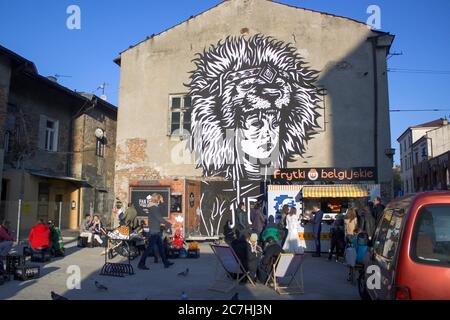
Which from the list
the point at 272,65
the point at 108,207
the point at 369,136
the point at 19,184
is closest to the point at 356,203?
the point at 369,136

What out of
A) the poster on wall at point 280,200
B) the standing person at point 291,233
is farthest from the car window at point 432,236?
the poster on wall at point 280,200

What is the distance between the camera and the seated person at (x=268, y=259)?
834 cm

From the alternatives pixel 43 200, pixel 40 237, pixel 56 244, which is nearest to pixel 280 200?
pixel 56 244

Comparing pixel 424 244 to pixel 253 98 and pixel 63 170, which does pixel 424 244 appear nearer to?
pixel 253 98

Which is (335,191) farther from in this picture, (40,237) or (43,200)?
(43,200)

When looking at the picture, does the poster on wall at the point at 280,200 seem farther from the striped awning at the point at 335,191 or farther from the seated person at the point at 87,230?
the seated person at the point at 87,230

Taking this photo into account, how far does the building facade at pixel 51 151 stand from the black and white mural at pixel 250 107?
7.29 m

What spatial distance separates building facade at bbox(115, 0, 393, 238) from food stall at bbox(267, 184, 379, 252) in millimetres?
1749

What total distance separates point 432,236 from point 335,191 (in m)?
10.3

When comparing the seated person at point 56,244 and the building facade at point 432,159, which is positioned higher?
the building facade at point 432,159

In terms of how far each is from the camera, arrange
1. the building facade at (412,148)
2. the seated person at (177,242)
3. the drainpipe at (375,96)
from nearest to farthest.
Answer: the seated person at (177,242)
the drainpipe at (375,96)
the building facade at (412,148)

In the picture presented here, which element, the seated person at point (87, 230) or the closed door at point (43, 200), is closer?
the seated person at point (87, 230)

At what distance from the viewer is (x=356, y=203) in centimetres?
1445

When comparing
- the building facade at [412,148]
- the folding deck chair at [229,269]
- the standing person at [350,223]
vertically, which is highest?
the building facade at [412,148]
